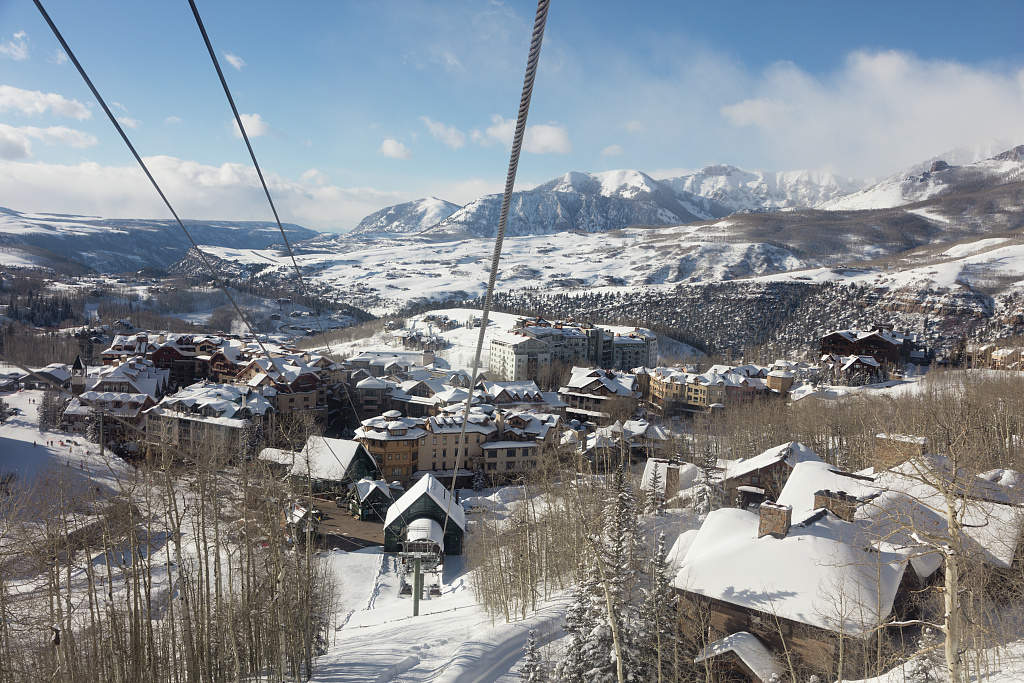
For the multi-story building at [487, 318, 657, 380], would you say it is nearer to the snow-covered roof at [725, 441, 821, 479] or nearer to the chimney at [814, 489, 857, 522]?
the snow-covered roof at [725, 441, 821, 479]

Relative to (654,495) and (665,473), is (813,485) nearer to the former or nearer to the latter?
(654,495)

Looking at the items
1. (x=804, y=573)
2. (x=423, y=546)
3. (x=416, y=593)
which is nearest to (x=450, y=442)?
(x=423, y=546)

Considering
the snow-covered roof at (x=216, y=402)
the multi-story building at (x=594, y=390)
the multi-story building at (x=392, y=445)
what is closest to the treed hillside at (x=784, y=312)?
the multi-story building at (x=594, y=390)

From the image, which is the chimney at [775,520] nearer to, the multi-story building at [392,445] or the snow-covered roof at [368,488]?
the snow-covered roof at [368,488]

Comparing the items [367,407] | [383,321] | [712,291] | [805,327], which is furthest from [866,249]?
[367,407]

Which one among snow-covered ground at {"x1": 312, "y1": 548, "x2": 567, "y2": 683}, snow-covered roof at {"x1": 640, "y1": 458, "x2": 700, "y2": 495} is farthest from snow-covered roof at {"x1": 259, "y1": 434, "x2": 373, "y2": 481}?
snow-covered roof at {"x1": 640, "y1": 458, "x2": 700, "y2": 495}
